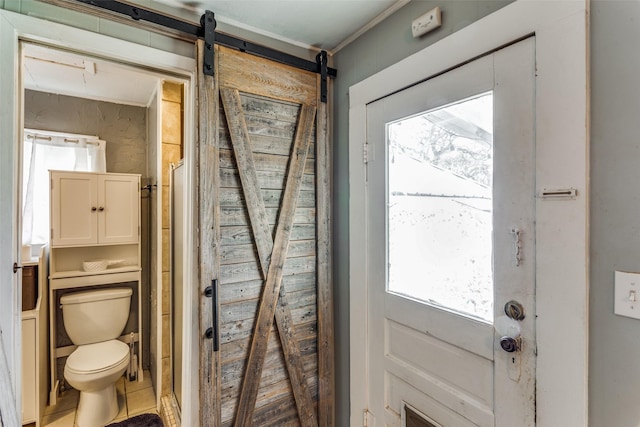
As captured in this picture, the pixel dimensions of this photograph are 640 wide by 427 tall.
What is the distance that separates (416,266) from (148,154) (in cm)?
269

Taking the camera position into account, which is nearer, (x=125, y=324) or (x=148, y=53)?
(x=148, y=53)

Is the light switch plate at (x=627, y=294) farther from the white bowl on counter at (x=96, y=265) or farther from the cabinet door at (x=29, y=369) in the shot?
the white bowl on counter at (x=96, y=265)

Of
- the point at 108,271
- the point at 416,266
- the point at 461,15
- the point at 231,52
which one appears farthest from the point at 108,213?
the point at 461,15

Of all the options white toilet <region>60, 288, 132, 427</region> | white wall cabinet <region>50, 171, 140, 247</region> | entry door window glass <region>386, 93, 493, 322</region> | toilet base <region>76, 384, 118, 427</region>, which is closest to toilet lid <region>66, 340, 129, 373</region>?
white toilet <region>60, 288, 132, 427</region>

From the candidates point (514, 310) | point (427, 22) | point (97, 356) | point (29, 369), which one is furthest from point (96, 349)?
point (427, 22)

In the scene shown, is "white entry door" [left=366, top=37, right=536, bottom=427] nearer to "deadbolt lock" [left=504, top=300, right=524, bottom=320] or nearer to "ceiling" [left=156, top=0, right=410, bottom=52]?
"deadbolt lock" [left=504, top=300, right=524, bottom=320]

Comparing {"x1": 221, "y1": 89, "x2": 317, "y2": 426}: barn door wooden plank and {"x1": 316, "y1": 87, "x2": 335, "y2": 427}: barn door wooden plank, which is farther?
{"x1": 316, "y1": 87, "x2": 335, "y2": 427}: barn door wooden plank

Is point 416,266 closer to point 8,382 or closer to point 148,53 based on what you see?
point 148,53

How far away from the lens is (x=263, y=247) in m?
1.62

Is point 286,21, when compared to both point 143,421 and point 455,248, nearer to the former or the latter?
point 455,248

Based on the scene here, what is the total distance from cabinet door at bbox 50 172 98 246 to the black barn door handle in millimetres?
1720

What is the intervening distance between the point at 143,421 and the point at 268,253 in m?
1.73

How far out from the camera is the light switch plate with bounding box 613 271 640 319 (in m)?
0.82

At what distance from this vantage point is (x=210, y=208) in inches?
57.5
